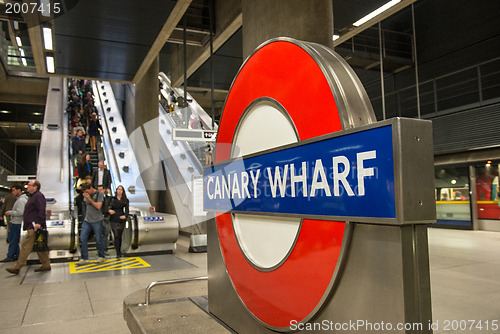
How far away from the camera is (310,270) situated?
5.40 feet

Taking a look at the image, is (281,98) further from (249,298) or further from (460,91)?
(460,91)

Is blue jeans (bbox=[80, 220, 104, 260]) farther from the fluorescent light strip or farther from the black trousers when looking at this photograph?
the fluorescent light strip

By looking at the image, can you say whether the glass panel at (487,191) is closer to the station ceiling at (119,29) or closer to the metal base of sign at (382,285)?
the station ceiling at (119,29)

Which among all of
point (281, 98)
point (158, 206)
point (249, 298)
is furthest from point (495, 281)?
point (158, 206)

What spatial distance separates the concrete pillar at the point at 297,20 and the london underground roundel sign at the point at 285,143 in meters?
3.31

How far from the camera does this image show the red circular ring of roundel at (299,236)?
1.57m

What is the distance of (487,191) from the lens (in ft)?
41.7

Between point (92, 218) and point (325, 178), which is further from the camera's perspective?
point (92, 218)

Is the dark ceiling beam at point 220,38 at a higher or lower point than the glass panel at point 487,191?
higher

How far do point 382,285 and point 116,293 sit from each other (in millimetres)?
4678

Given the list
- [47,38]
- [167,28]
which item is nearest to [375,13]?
[167,28]

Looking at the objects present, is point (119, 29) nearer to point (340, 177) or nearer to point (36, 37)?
point (36, 37)

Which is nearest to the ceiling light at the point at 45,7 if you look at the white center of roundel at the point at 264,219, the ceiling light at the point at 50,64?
the ceiling light at the point at 50,64

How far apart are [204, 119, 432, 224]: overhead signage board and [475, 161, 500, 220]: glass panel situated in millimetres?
12726
